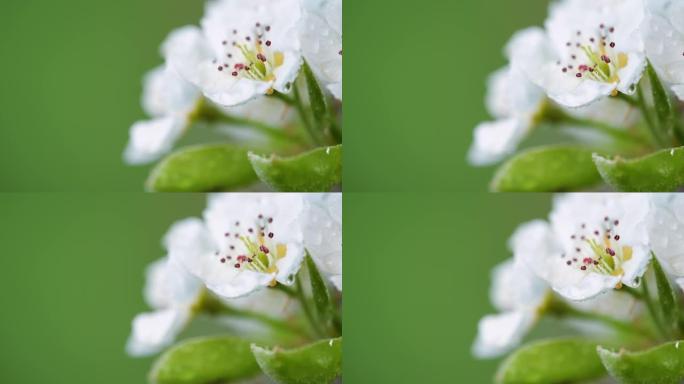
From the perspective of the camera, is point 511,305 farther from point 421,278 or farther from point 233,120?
point 233,120

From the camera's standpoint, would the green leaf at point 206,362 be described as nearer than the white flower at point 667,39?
No

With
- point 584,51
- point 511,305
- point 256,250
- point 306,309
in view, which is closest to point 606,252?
point 511,305

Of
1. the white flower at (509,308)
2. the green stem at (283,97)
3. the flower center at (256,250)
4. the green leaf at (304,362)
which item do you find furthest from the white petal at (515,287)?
the green stem at (283,97)

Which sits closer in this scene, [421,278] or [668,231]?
[668,231]

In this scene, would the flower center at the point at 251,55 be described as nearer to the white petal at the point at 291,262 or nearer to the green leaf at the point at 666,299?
the white petal at the point at 291,262

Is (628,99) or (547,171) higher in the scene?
(628,99)

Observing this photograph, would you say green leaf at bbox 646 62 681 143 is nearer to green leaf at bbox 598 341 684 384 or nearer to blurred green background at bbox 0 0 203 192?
green leaf at bbox 598 341 684 384

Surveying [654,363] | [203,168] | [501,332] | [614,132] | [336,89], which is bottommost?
[654,363]
